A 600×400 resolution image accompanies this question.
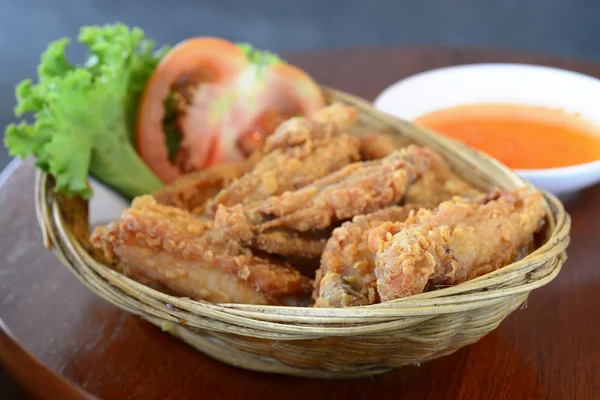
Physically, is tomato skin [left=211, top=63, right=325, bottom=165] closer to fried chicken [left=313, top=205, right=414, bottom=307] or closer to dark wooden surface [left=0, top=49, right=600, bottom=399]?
dark wooden surface [left=0, top=49, right=600, bottom=399]

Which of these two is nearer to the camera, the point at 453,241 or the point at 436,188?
the point at 453,241

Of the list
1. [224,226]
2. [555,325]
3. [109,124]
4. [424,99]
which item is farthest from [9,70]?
[555,325]

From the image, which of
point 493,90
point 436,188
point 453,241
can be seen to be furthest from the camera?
point 493,90

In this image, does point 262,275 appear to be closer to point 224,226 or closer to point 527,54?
point 224,226

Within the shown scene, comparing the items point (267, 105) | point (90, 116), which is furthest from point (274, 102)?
point (90, 116)

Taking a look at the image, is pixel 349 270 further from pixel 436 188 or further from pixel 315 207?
pixel 436 188

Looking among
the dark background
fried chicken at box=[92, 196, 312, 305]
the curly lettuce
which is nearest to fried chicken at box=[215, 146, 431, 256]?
fried chicken at box=[92, 196, 312, 305]
